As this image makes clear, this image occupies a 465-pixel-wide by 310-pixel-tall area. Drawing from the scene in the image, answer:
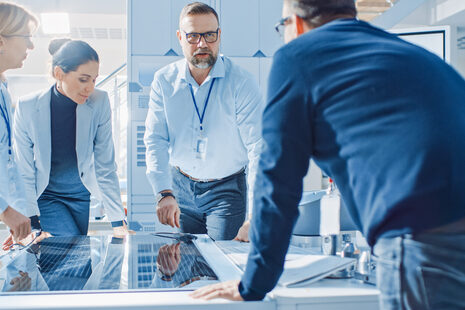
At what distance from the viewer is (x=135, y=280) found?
95cm

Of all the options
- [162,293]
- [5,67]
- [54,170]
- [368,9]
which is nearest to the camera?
[162,293]

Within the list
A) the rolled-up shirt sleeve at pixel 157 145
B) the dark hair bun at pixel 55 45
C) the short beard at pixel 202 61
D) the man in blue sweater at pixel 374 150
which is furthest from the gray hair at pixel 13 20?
the man in blue sweater at pixel 374 150

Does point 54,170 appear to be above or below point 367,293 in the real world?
above

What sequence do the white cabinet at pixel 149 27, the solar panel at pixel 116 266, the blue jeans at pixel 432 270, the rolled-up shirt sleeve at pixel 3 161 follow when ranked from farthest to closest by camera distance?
the white cabinet at pixel 149 27, the rolled-up shirt sleeve at pixel 3 161, the solar panel at pixel 116 266, the blue jeans at pixel 432 270

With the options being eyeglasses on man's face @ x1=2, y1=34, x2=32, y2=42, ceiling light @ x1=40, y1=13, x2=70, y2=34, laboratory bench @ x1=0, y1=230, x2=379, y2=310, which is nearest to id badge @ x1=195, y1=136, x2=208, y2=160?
laboratory bench @ x1=0, y1=230, x2=379, y2=310

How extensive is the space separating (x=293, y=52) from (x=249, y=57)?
7.40 feet

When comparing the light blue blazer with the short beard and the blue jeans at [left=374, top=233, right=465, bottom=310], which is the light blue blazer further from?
the blue jeans at [left=374, top=233, right=465, bottom=310]

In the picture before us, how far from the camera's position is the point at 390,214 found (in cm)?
63

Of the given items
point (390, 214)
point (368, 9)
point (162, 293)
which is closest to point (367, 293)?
point (390, 214)

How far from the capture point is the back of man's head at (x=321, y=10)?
80 cm

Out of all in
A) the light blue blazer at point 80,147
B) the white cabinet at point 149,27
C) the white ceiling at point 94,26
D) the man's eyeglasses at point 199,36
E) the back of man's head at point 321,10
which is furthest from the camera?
the white ceiling at point 94,26

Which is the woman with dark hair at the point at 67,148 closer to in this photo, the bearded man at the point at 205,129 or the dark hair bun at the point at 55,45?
the dark hair bun at the point at 55,45

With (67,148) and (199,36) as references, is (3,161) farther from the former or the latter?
(199,36)

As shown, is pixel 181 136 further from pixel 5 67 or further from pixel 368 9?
pixel 368 9
